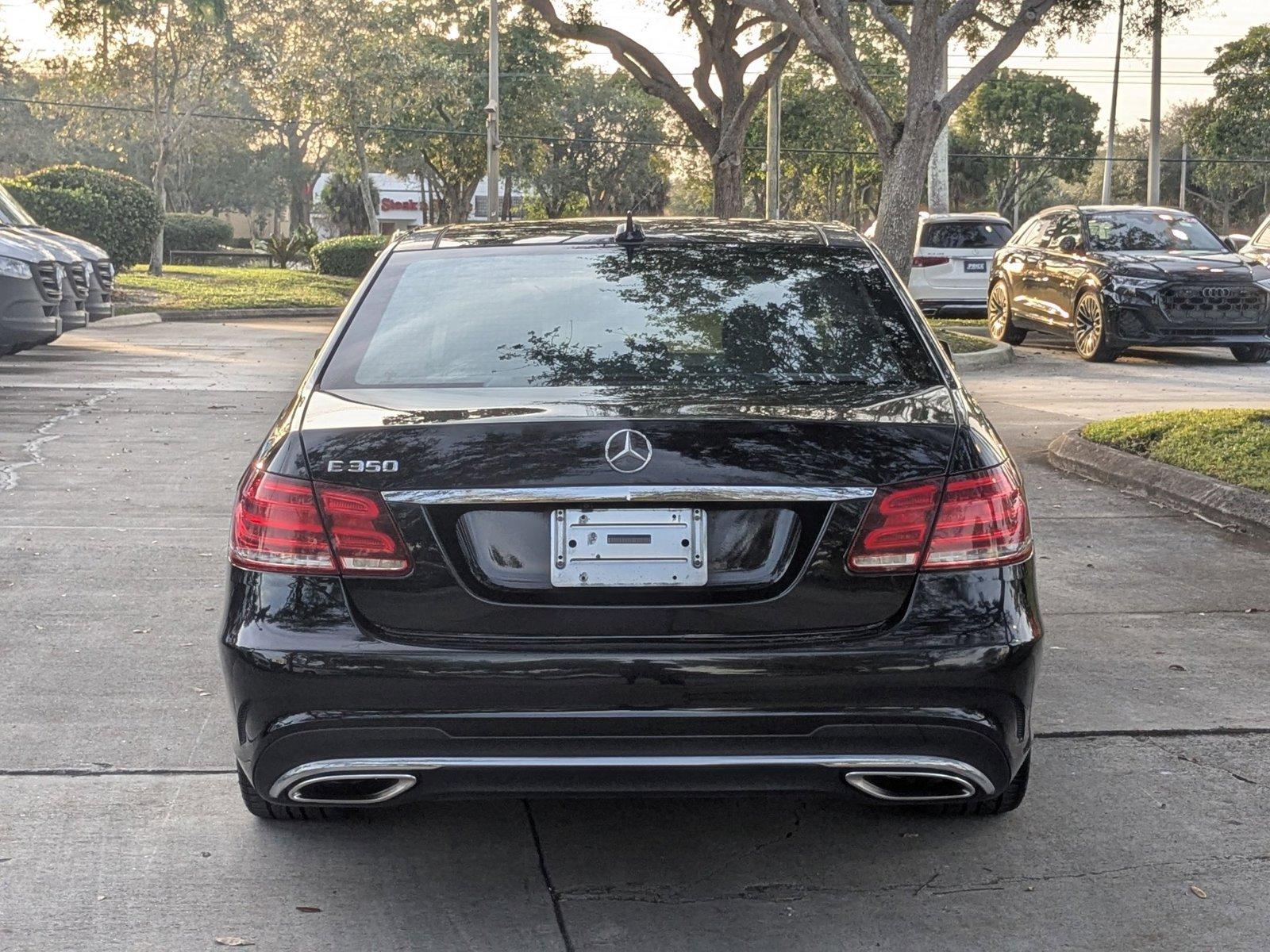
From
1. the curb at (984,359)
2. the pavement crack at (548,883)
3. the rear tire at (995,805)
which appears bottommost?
the pavement crack at (548,883)

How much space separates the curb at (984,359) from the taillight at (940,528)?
13.6 m

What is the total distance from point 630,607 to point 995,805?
4.40ft

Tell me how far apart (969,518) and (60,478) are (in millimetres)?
7103

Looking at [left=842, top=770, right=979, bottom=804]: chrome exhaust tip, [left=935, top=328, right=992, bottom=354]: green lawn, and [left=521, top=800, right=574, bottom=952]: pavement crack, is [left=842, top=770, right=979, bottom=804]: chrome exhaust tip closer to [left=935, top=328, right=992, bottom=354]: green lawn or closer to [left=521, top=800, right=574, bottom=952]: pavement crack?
[left=521, top=800, right=574, bottom=952]: pavement crack

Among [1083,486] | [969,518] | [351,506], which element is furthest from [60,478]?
[969,518]

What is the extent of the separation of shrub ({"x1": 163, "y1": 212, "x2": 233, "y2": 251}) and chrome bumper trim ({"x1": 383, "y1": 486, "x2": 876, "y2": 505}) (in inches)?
1940

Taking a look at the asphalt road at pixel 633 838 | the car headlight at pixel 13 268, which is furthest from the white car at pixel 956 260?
the asphalt road at pixel 633 838

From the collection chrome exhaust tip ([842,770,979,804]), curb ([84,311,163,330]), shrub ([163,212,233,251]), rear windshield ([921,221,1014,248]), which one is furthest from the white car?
shrub ([163,212,233,251])

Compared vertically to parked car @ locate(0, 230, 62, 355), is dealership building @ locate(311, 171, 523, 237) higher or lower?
higher

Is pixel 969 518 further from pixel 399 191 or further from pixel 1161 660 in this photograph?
pixel 399 191

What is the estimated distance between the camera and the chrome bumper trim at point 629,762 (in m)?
3.29

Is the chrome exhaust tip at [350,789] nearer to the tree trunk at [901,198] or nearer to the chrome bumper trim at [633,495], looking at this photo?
→ the chrome bumper trim at [633,495]

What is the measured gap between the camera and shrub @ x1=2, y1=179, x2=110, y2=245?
27125mm

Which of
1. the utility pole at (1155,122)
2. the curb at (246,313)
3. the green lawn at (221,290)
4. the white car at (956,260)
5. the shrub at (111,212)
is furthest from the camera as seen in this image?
the utility pole at (1155,122)
